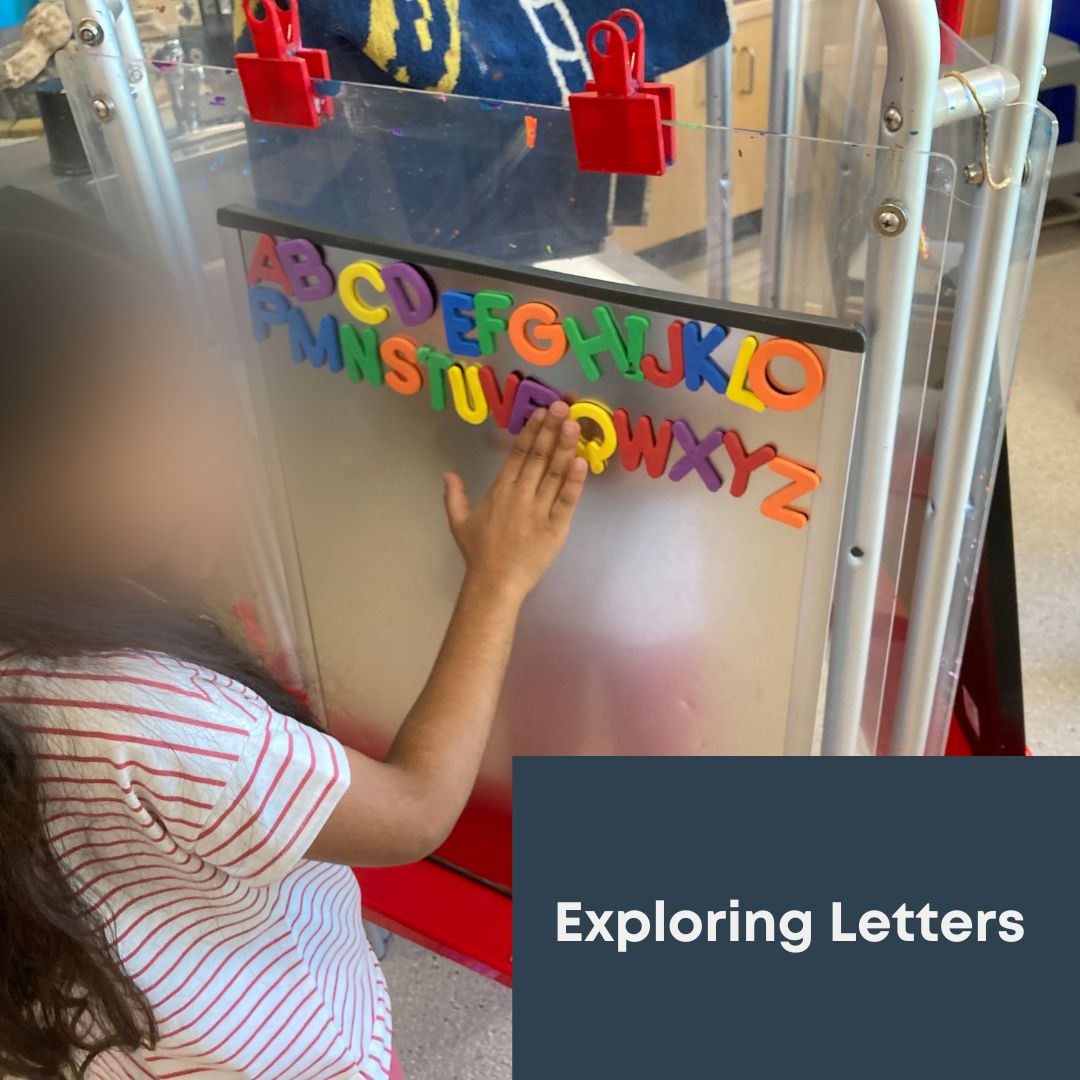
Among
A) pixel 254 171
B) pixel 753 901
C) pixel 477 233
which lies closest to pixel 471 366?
pixel 477 233

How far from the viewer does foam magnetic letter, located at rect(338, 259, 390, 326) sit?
78 centimetres

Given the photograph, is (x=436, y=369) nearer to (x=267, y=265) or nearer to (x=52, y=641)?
(x=267, y=265)

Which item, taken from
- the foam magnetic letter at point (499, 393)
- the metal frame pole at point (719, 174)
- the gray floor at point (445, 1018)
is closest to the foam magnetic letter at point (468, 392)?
the foam magnetic letter at point (499, 393)

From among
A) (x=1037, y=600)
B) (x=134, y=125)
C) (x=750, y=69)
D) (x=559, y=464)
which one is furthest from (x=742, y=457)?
(x=750, y=69)

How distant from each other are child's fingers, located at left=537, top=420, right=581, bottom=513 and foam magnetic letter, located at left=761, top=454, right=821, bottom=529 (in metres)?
0.13

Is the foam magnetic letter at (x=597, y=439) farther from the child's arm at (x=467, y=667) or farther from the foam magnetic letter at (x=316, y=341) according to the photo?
the foam magnetic letter at (x=316, y=341)

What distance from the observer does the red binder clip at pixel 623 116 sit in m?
0.65

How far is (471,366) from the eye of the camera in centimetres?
79

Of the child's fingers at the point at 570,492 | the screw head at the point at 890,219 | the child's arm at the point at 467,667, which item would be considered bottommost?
the child's arm at the point at 467,667

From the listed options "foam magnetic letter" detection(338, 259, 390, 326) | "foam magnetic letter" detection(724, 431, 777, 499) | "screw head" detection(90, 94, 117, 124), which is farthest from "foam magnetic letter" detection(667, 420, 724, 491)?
"screw head" detection(90, 94, 117, 124)

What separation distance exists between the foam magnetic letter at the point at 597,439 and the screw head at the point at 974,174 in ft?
0.84

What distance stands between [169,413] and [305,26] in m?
0.39

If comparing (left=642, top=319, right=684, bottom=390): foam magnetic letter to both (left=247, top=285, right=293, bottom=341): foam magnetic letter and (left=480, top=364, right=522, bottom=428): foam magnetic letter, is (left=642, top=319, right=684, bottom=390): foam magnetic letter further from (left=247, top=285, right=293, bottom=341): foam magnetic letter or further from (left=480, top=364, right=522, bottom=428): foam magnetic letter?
(left=247, top=285, right=293, bottom=341): foam magnetic letter

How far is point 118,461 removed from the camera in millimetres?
572
